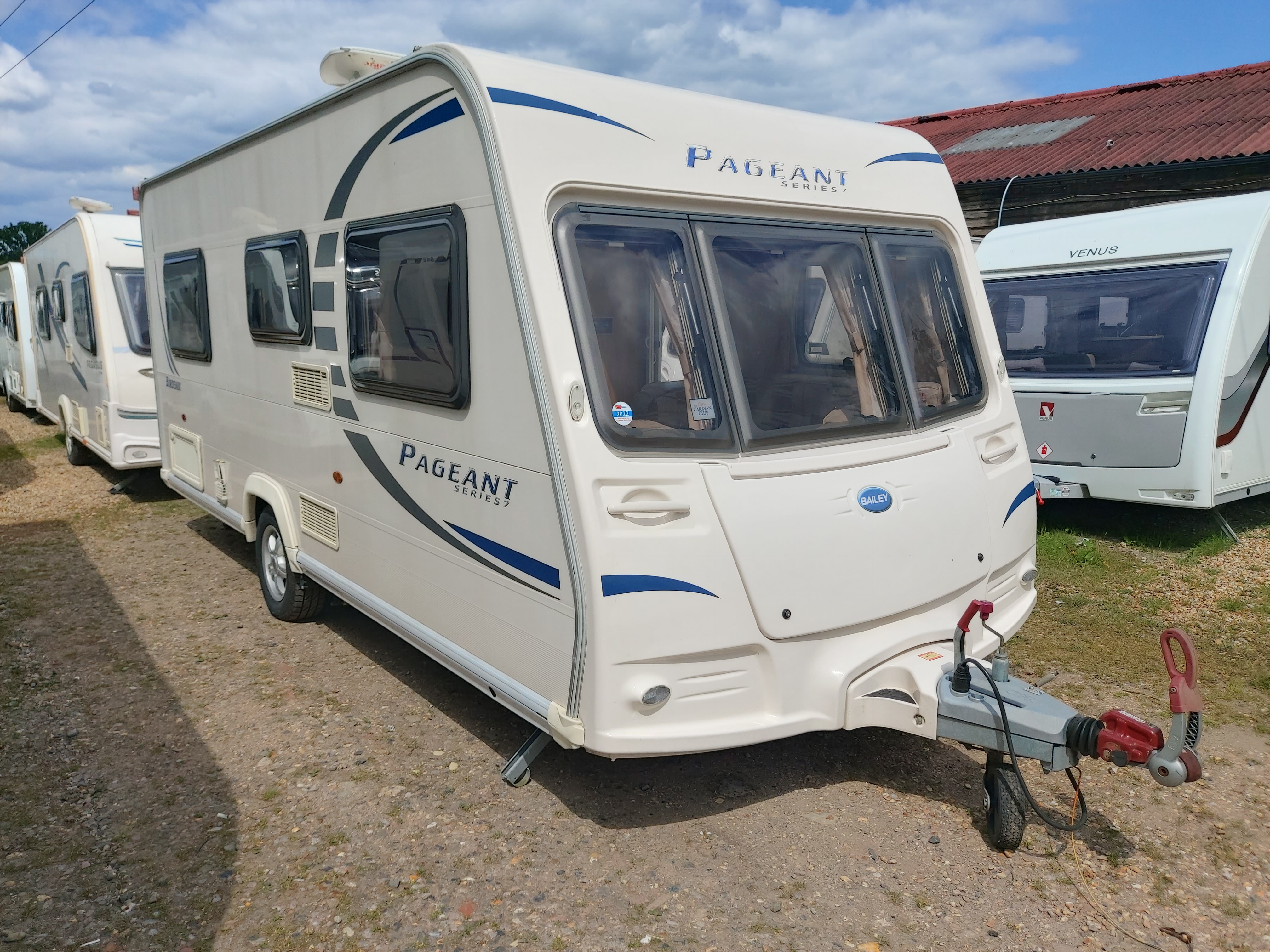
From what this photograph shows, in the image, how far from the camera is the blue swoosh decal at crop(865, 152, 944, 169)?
4.19m

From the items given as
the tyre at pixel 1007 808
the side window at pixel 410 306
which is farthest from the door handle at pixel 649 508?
the tyre at pixel 1007 808

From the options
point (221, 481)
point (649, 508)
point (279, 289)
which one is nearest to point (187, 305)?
point (221, 481)

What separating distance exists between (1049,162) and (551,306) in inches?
413

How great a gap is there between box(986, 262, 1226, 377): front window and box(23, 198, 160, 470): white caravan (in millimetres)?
7398

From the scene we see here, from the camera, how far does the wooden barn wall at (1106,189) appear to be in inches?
395

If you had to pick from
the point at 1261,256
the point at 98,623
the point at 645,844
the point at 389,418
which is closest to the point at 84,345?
the point at 98,623

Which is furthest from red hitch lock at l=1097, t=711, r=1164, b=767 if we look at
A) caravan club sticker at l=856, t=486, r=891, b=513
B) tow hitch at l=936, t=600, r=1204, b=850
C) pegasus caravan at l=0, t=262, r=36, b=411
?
pegasus caravan at l=0, t=262, r=36, b=411

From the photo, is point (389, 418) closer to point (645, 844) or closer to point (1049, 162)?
point (645, 844)

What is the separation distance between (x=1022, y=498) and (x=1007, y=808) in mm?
1462

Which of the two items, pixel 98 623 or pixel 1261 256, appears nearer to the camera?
pixel 98 623

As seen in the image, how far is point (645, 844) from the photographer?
3.57 metres

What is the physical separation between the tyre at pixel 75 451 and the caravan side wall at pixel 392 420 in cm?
614

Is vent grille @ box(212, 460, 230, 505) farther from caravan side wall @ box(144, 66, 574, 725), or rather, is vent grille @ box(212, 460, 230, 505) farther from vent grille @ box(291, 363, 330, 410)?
vent grille @ box(291, 363, 330, 410)

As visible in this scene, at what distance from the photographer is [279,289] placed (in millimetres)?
5129
